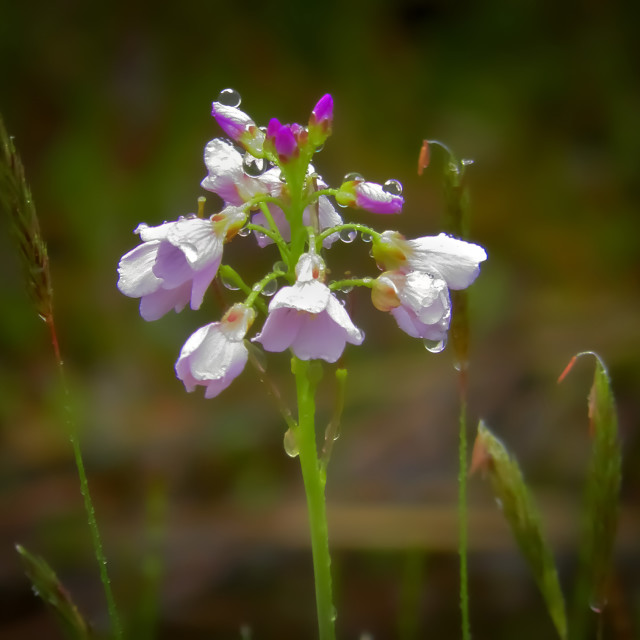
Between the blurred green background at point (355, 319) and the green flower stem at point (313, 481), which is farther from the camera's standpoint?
the blurred green background at point (355, 319)

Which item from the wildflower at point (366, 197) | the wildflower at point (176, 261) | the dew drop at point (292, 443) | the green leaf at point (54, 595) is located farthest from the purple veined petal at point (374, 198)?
the green leaf at point (54, 595)

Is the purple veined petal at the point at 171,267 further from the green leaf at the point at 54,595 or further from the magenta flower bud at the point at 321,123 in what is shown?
the green leaf at the point at 54,595

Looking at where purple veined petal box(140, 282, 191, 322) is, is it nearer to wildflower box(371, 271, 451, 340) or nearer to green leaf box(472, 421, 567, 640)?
wildflower box(371, 271, 451, 340)

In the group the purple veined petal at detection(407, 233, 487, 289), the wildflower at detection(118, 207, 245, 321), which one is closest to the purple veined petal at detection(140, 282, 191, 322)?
the wildflower at detection(118, 207, 245, 321)

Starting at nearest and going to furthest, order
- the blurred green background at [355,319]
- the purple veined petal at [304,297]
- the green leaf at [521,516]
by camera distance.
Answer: the purple veined petal at [304,297]
the green leaf at [521,516]
the blurred green background at [355,319]

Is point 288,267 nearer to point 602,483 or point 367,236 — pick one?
point 367,236

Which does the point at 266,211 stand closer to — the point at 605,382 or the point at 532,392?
the point at 605,382

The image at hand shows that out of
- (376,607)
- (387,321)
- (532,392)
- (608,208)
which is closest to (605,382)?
(376,607)
